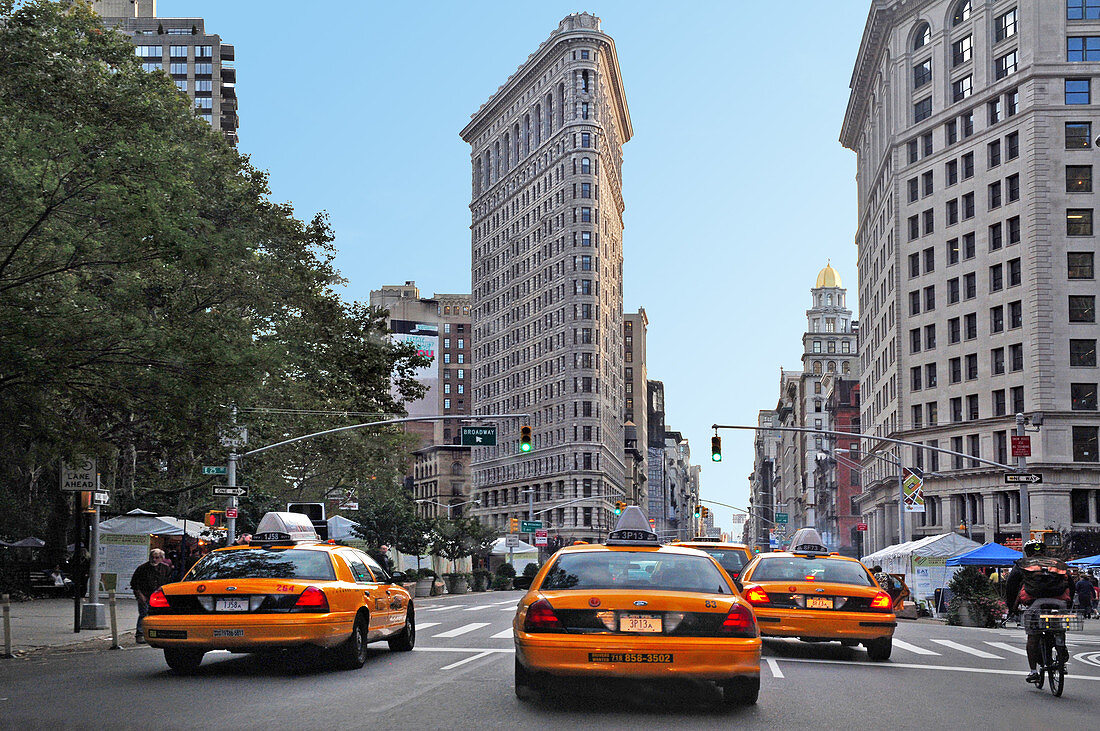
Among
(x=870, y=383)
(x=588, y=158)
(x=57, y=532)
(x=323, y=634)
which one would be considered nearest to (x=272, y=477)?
(x=57, y=532)

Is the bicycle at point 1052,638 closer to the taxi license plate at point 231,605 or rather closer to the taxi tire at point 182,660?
the taxi license plate at point 231,605

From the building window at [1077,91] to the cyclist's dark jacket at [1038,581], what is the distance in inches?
2623

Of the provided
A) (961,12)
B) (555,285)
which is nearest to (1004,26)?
(961,12)

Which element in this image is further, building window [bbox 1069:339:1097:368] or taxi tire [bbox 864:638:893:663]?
building window [bbox 1069:339:1097:368]

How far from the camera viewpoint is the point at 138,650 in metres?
18.7

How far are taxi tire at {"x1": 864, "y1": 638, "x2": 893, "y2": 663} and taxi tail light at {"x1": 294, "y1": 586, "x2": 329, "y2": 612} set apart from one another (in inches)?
309

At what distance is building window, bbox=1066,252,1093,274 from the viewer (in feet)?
234

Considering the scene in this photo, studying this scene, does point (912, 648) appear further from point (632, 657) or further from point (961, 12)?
point (961, 12)

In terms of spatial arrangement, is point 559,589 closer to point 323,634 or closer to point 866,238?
point 323,634

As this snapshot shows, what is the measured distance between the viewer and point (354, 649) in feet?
46.8

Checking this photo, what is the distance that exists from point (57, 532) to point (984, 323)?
54.5 meters

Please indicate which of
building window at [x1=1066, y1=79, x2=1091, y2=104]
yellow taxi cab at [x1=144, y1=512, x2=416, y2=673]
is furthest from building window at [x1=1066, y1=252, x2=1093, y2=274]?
yellow taxi cab at [x1=144, y1=512, x2=416, y2=673]

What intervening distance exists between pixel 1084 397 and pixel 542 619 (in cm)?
6695

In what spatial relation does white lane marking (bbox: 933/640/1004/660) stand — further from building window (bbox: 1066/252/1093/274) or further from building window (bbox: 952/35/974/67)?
building window (bbox: 952/35/974/67)
